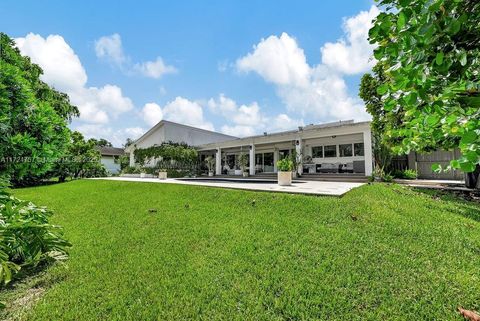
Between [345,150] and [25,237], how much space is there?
57.6 feet

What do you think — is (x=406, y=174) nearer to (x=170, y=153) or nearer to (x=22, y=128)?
(x=22, y=128)

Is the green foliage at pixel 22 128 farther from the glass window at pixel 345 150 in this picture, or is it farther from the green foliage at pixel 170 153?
the green foliage at pixel 170 153

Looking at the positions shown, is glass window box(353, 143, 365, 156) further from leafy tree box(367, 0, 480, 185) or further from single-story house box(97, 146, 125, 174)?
single-story house box(97, 146, 125, 174)

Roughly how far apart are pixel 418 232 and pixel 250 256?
10.9ft

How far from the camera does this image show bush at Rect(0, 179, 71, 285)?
124 inches

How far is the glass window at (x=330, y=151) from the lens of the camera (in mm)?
17219

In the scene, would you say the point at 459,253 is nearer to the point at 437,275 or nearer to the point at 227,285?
the point at 437,275

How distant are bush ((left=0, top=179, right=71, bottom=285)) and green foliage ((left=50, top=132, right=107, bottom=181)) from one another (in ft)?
68.2

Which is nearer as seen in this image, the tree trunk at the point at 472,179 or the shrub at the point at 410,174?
the tree trunk at the point at 472,179

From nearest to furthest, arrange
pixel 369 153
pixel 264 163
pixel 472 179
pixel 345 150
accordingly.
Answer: pixel 472 179, pixel 369 153, pixel 345 150, pixel 264 163

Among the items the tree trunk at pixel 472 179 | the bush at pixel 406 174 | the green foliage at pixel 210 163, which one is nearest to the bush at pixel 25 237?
the tree trunk at pixel 472 179

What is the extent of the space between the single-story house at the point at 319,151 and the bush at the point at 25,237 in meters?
13.8

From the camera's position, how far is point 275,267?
3297mm

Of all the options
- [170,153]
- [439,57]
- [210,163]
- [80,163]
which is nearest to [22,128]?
[439,57]
